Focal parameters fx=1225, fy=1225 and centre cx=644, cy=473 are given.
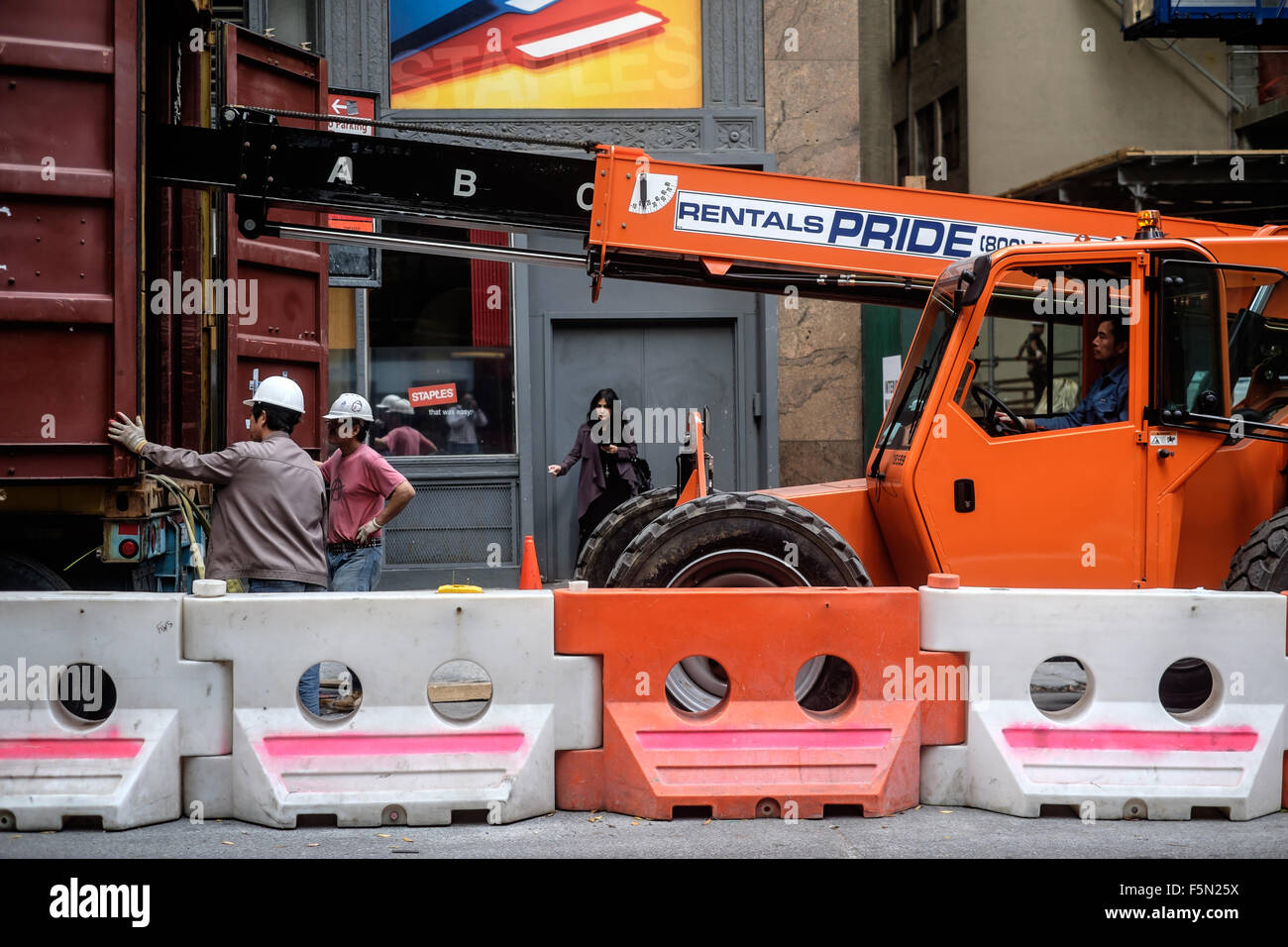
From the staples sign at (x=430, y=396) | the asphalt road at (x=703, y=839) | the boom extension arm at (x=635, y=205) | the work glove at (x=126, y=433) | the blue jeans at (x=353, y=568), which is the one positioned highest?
the boom extension arm at (x=635, y=205)

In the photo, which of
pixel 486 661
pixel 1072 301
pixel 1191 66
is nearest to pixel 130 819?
pixel 486 661

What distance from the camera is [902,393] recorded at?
22.4 feet

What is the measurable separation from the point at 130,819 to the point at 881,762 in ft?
10.2

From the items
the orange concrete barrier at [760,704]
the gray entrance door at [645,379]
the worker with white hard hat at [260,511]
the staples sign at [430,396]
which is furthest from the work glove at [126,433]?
the gray entrance door at [645,379]

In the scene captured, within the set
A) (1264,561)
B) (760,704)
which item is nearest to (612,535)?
(760,704)

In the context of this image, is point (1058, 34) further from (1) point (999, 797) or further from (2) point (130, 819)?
(2) point (130, 819)

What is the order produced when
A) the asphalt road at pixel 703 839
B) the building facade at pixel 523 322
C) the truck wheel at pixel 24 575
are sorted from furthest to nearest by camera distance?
the building facade at pixel 523 322 < the truck wheel at pixel 24 575 < the asphalt road at pixel 703 839

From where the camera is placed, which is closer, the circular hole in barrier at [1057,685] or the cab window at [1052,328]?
the cab window at [1052,328]

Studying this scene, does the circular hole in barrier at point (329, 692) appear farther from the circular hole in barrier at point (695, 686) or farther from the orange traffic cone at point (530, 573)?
the circular hole in barrier at point (695, 686)

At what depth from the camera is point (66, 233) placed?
646cm

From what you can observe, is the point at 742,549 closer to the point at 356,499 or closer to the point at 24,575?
the point at 356,499

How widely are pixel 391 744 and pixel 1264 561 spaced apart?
13.5ft

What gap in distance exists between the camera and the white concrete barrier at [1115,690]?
5230 mm

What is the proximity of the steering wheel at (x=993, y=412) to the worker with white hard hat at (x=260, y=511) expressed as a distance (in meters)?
3.64
